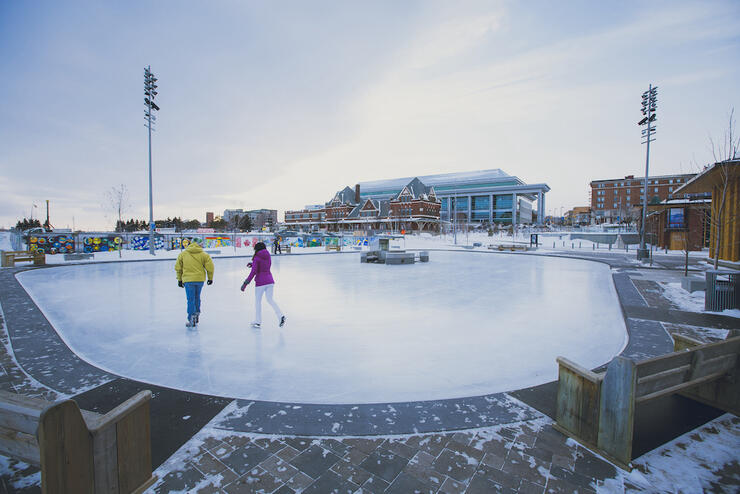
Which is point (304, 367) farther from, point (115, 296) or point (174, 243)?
point (174, 243)

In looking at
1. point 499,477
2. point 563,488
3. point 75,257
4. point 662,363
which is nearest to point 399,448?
point 499,477

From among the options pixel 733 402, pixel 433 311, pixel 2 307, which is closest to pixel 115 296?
pixel 2 307

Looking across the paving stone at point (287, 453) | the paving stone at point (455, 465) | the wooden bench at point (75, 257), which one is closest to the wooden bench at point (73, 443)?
the paving stone at point (287, 453)

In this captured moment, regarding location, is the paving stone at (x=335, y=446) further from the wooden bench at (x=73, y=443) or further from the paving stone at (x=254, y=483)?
the wooden bench at (x=73, y=443)

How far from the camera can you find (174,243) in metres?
32.6

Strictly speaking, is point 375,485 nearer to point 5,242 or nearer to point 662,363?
point 662,363

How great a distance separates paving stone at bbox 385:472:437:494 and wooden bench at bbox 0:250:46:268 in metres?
22.7

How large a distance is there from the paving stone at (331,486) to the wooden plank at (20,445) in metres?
1.69

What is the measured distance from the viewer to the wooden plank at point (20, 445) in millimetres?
1980

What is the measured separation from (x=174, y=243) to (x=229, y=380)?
33.2 m

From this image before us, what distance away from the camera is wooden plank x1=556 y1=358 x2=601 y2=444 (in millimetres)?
2934

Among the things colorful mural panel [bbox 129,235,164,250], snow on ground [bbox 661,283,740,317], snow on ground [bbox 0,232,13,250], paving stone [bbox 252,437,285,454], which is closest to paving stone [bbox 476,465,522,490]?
paving stone [bbox 252,437,285,454]

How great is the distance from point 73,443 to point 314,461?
165cm

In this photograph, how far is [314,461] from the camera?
9.06 ft
